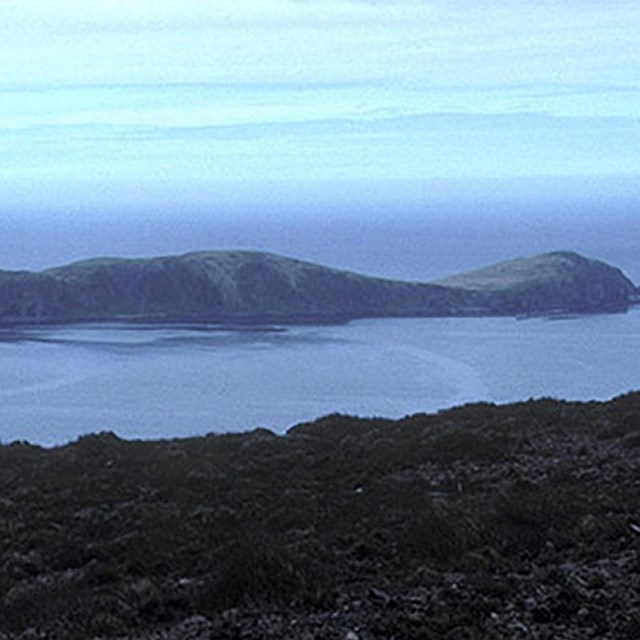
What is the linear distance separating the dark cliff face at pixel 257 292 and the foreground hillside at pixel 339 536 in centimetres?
8542

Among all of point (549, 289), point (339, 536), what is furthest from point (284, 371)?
point (339, 536)

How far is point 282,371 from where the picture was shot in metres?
71.5

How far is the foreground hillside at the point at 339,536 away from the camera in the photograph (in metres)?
9.49

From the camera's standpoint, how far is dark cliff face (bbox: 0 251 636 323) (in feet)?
356

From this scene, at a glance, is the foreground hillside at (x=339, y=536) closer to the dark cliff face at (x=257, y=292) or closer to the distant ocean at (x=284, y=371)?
the distant ocean at (x=284, y=371)

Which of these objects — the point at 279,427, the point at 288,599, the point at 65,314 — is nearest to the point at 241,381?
the point at 279,427

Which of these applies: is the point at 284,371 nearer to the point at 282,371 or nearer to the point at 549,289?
the point at 282,371

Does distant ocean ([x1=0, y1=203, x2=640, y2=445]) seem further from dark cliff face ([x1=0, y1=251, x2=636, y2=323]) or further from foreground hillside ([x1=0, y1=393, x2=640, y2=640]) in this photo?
foreground hillside ([x1=0, y1=393, x2=640, y2=640])

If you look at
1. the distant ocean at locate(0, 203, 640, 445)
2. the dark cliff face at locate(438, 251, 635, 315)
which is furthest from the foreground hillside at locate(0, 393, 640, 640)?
the dark cliff face at locate(438, 251, 635, 315)

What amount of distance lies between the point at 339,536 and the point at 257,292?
99.9 meters

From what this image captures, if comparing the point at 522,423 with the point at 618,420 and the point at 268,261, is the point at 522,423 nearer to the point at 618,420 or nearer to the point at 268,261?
the point at 618,420

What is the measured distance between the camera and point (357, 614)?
9.50 metres

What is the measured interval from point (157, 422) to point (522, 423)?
112 ft

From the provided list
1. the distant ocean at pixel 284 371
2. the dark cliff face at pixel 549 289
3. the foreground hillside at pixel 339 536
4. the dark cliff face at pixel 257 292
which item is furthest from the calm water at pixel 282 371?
the foreground hillside at pixel 339 536
